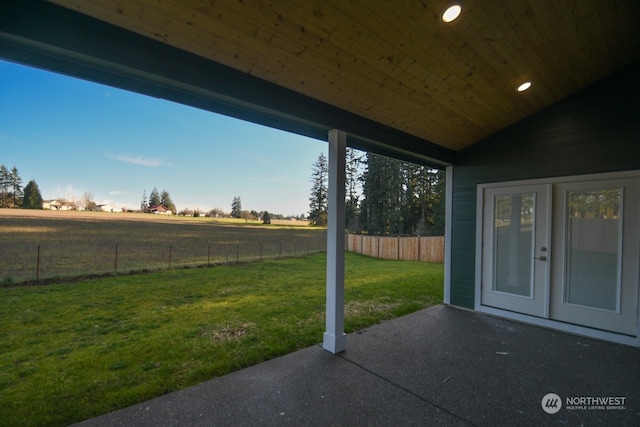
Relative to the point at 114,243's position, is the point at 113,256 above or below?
below

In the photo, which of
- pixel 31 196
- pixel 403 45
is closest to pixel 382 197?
pixel 403 45

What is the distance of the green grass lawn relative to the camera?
210cm

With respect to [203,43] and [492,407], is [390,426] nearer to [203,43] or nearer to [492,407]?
[492,407]

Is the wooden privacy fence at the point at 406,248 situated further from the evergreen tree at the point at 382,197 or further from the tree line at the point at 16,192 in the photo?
the tree line at the point at 16,192

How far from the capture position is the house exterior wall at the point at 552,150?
3145 mm

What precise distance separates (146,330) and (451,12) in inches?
178

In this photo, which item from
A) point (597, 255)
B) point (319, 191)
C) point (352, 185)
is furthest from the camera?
point (319, 191)

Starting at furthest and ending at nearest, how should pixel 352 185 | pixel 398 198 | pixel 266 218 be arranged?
pixel 352 185 → pixel 398 198 → pixel 266 218

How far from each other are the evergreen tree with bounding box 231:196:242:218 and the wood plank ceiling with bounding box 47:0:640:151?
6445 millimetres

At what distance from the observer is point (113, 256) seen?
19.4 feet

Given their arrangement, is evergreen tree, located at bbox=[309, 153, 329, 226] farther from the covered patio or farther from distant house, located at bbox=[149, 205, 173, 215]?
the covered patio

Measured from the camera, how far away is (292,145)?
11898 mm

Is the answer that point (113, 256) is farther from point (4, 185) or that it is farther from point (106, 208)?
point (4, 185)

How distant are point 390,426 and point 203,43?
114 inches
